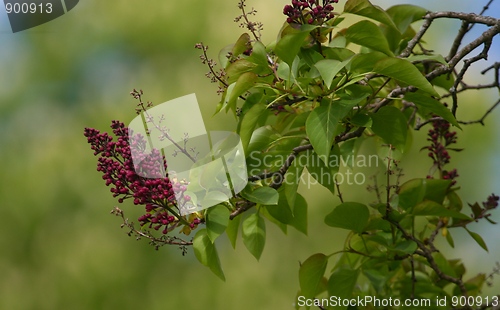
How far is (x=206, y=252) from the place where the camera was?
68cm

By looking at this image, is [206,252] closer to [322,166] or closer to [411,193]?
[322,166]

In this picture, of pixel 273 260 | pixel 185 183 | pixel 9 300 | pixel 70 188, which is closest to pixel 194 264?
pixel 273 260

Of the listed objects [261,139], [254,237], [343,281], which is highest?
[261,139]

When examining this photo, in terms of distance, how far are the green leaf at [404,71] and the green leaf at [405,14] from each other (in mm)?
338

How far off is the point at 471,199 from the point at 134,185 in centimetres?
143

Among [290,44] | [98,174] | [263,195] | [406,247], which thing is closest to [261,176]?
[263,195]

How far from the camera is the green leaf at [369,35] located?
2.22ft

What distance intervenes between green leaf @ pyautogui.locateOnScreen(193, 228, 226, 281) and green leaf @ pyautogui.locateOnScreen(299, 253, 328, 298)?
0.68 ft

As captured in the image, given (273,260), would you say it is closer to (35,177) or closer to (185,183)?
(35,177)

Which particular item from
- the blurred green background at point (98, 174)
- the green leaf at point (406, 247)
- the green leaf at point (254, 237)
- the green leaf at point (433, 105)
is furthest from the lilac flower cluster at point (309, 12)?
the blurred green background at point (98, 174)

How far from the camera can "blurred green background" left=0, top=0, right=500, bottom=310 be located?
190 centimetres

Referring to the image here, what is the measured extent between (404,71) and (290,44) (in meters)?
0.12

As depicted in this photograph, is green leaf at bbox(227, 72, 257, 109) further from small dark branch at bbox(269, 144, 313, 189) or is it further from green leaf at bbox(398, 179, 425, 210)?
green leaf at bbox(398, 179, 425, 210)

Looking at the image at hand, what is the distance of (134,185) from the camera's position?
656mm
